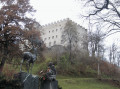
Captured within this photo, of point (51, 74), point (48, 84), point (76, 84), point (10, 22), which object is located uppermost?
point (10, 22)

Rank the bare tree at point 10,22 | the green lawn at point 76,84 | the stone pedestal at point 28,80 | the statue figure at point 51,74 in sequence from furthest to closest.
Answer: the green lawn at point 76,84 < the bare tree at point 10,22 < the statue figure at point 51,74 < the stone pedestal at point 28,80

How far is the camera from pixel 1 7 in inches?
712

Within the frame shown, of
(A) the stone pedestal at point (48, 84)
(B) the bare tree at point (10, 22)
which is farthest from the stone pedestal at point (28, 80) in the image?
(B) the bare tree at point (10, 22)

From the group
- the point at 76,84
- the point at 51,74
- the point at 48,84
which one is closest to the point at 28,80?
the point at 48,84

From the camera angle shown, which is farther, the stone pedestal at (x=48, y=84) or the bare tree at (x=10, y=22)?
the bare tree at (x=10, y=22)

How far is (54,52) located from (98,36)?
57.7ft

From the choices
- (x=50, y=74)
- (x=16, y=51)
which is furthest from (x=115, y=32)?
(x=16, y=51)

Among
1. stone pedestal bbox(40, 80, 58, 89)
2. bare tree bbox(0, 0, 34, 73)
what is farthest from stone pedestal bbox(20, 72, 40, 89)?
bare tree bbox(0, 0, 34, 73)

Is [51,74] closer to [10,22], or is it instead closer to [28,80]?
[28,80]

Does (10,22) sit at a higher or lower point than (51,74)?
higher

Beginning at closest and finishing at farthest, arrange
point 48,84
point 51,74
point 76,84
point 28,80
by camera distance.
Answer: point 28,80 < point 48,84 < point 51,74 < point 76,84

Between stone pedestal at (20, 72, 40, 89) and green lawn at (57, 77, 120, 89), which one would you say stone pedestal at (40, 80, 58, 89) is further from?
green lawn at (57, 77, 120, 89)

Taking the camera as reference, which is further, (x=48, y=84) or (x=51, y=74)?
(x=51, y=74)

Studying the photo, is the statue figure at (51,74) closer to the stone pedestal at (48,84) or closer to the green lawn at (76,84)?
the stone pedestal at (48,84)
